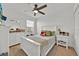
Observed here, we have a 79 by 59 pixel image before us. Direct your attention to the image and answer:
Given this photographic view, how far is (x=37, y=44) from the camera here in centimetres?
Result: 122

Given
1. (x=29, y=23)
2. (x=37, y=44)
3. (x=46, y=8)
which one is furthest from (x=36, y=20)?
(x=37, y=44)

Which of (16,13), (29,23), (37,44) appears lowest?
(37,44)

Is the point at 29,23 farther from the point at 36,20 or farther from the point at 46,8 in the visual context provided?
the point at 46,8

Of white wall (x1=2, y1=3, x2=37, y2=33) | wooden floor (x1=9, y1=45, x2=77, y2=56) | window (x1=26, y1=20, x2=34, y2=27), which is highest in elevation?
white wall (x1=2, y1=3, x2=37, y2=33)

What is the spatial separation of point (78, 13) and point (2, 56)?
1.20 metres

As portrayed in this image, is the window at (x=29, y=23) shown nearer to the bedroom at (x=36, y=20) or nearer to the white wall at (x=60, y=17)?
the bedroom at (x=36, y=20)

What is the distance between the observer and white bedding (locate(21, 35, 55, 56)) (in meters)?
1.21

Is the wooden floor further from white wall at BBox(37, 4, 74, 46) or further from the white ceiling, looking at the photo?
the white ceiling

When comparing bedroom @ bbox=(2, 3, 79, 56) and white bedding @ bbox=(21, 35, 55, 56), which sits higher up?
bedroom @ bbox=(2, 3, 79, 56)

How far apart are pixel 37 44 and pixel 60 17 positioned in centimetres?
52

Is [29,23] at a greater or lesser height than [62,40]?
greater

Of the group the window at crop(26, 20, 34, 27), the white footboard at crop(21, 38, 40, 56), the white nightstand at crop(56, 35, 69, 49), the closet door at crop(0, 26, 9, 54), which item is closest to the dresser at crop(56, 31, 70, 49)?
the white nightstand at crop(56, 35, 69, 49)

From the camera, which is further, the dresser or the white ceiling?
the dresser

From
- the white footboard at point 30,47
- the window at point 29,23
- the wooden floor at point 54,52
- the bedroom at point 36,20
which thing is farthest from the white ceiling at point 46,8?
the wooden floor at point 54,52
